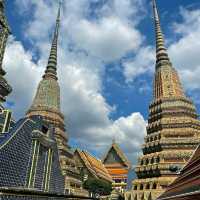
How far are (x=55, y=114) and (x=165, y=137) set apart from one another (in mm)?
19009

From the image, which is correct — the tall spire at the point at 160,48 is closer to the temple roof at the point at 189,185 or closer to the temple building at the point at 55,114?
the temple building at the point at 55,114

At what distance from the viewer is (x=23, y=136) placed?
16.9 metres

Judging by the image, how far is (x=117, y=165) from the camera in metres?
72.3

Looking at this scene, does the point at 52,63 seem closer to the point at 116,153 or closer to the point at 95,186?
the point at 95,186

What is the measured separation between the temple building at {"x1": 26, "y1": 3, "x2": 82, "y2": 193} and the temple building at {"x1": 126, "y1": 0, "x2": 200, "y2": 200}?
10.6m

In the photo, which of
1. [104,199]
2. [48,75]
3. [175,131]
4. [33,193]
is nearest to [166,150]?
[175,131]

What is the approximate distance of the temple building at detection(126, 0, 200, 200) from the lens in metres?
36.9

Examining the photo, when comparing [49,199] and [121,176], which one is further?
[121,176]

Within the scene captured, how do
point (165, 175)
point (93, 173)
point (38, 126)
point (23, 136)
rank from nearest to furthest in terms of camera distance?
point (23, 136), point (38, 126), point (165, 175), point (93, 173)

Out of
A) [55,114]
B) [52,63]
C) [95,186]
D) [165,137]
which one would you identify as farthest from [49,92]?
[165,137]

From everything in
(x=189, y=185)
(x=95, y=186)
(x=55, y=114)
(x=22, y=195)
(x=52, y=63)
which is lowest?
(x=22, y=195)

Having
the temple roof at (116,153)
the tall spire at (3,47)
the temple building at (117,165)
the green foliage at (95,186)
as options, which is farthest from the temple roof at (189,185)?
the temple roof at (116,153)

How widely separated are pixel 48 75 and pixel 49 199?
131ft

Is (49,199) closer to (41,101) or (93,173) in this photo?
(41,101)
